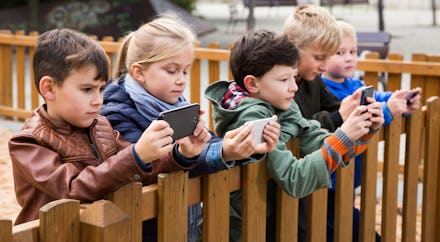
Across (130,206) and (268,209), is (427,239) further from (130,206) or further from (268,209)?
(130,206)

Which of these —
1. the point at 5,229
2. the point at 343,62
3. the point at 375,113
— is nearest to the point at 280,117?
the point at 375,113

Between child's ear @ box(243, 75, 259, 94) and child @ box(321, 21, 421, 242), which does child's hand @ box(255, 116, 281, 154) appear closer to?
child's ear @ box(243, 75, 259, 94)

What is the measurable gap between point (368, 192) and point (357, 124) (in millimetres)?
777

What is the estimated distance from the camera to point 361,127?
3.06 metres

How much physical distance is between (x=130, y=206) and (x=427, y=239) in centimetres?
268

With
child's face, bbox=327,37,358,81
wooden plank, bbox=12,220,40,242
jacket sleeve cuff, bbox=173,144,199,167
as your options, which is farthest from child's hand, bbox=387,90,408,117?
wooden plank, bbox=12,220,40,242

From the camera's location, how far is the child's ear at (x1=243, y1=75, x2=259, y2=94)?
10.4 feet

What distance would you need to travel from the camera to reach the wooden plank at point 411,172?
414 centimetres

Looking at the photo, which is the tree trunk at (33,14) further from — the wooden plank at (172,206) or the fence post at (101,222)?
the fence post at (101,222)

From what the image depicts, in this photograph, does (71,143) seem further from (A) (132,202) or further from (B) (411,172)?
(B) (411,172)

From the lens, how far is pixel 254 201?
293 cm

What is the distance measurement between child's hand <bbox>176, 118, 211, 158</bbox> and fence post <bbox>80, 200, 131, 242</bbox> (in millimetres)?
411

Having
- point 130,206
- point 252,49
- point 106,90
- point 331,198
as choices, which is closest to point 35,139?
point 130,206

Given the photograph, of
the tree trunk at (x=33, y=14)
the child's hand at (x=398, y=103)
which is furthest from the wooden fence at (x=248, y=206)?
the tree trunk at (x=33, y=14)
